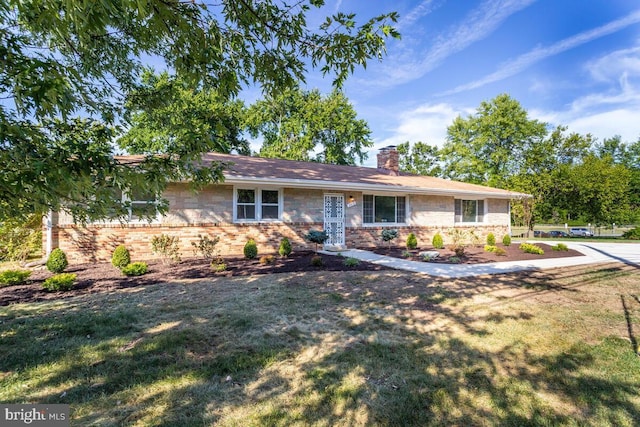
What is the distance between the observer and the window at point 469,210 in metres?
16.8

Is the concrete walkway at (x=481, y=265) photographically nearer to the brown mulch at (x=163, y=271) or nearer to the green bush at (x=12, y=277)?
the brown mulch at (x=163, y=271)

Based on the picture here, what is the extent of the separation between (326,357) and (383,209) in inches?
451

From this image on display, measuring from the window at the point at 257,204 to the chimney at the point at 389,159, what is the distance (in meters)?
8.83

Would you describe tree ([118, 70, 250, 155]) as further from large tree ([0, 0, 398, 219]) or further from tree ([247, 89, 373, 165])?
tree ([247, 89, 373, 165])

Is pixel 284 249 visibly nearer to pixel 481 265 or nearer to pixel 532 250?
pixel 481 265

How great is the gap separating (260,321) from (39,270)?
756 cm

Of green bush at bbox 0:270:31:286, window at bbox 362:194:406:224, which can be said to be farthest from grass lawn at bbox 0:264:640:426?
window at bbox 362:194:406:224

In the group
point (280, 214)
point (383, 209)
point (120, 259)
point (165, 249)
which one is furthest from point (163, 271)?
point (383, 209)

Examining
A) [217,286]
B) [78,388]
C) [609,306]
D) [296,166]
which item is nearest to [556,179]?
[296,166]

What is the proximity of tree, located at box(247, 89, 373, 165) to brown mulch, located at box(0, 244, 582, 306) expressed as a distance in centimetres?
1927

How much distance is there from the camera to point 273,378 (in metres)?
3.08

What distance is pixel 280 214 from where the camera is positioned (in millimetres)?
12008

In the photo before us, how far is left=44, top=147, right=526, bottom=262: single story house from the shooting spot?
9664 millimetres

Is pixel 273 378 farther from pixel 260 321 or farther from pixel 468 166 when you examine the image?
pixel 468 166
